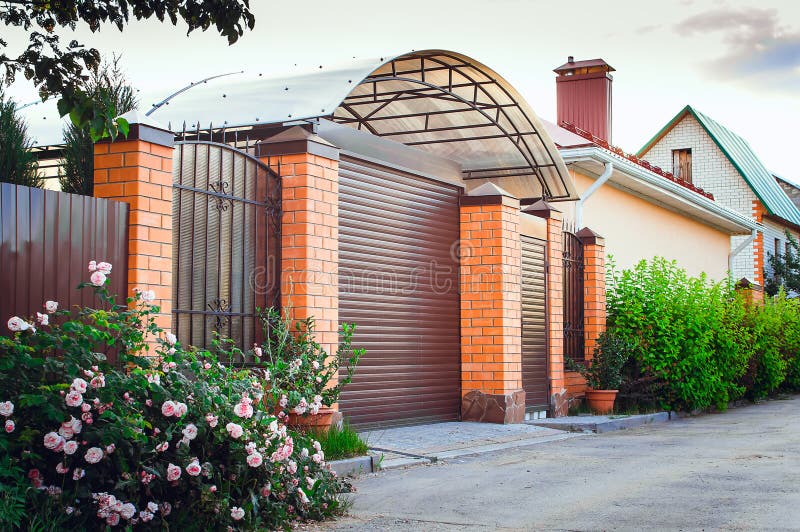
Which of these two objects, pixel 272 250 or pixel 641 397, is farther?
pixel 641 397

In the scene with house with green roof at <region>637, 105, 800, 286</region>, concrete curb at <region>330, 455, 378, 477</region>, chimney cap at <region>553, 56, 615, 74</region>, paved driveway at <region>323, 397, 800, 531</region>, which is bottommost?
paved driveway at <region>323, 397, 800, 531</region>

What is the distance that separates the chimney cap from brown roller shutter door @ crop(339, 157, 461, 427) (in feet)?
46.8

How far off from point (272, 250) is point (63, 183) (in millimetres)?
3427

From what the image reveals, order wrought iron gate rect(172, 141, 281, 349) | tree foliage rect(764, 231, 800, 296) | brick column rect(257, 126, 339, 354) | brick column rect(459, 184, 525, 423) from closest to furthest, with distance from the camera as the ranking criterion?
wrought iron gate rect(172, 141, 281, 349), brick column rect(257, 126, 339, 354), brick column rect(459, 184, 525, 423), tree foliage rect(764, 231, 800, 296)

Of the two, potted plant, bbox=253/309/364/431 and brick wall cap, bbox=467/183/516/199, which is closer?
potted plant, bbox=253/309/364/431

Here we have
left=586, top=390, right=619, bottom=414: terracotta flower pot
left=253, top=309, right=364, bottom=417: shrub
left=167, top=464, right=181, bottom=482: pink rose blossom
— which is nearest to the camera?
left=167, top=464, right=181, bottom=482: pink rose blossom

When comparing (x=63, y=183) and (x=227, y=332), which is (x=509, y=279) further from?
(x=63, y=183)

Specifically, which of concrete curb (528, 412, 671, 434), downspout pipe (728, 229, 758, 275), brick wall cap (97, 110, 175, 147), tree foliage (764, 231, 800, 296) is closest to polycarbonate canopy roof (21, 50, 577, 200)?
brick wall cap (97, 110, 175, 147)

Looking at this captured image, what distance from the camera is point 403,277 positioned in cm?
1084

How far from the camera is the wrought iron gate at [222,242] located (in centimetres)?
773

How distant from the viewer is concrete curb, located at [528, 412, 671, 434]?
460 inches

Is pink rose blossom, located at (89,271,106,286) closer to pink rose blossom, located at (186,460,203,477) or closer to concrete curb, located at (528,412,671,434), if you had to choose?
pink rose blossom, located at (186,460,203,477)

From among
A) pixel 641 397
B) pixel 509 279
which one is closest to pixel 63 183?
pixel 509 279

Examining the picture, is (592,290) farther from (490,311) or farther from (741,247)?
(741,247)
